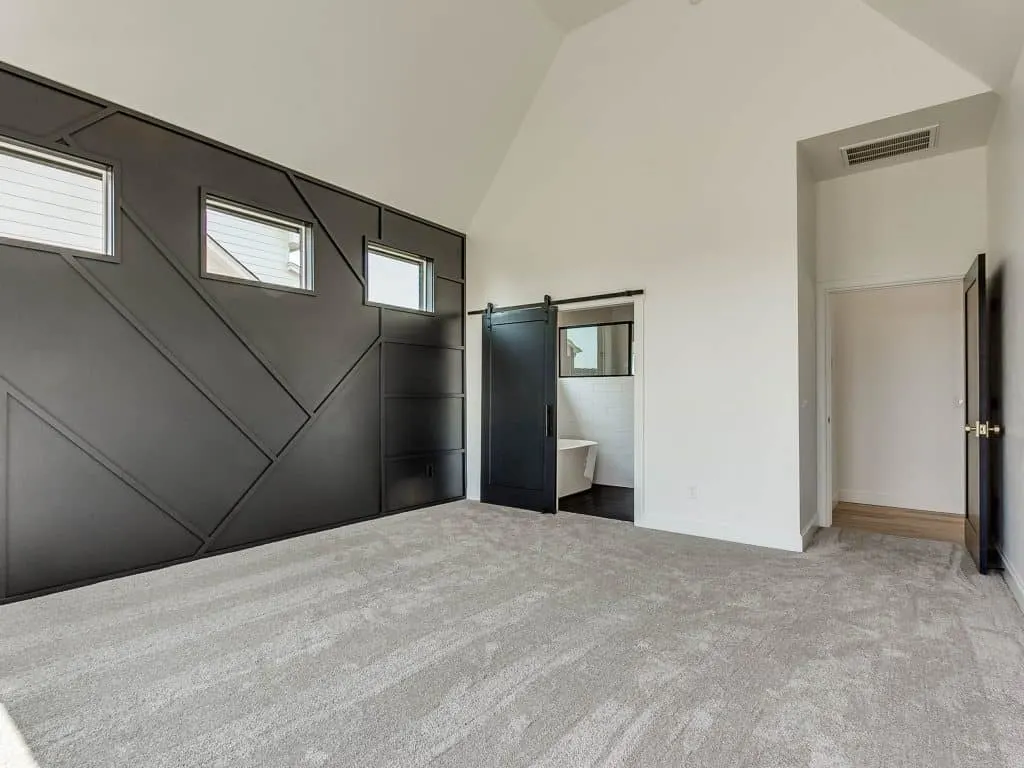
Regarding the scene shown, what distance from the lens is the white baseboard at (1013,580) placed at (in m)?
2.92

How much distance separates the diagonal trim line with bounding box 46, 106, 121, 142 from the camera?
10.6ft

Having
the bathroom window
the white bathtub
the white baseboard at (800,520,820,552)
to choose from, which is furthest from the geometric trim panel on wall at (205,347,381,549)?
the white baseboard at (800,520,820,552)

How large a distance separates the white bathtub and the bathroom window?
3.15 feet

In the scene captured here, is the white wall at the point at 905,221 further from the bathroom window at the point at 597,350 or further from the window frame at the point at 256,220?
the window frame at the point at 256,220

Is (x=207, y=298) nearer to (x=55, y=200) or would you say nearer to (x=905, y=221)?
(x=55, y=200)

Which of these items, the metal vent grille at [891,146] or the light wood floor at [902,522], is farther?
the light wood floor at [902,522]

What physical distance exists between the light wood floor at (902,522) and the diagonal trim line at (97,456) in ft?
17.9

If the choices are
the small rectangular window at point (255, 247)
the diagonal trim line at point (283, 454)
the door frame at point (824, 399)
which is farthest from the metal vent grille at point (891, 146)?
the small rectangular window at point (255, 247)

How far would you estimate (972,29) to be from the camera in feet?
10.3

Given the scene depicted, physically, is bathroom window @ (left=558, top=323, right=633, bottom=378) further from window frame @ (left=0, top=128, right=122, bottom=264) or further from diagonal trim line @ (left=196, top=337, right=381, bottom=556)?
window frame @ (left=0, top=128, right=122, bottom=264)

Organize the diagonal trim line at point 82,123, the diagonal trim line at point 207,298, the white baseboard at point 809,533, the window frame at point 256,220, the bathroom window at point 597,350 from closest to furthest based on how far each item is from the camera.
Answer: the diagonal trim line at point 82,123, the diagonal trim line at point 207,298, the window frame at point 256,220, the white baseboard at point 809,533, the bathroom window at point 597,350

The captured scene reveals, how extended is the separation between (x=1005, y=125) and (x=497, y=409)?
462 cm

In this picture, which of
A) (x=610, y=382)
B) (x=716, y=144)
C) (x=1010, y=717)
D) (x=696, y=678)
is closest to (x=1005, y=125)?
(x=716, y=144)

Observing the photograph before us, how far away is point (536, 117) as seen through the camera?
5.59 meters
